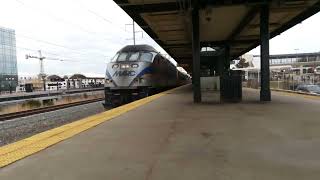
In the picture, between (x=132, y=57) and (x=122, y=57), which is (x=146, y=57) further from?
(x=122, y=57)

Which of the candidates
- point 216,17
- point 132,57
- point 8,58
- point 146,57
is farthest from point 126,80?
point 8,58

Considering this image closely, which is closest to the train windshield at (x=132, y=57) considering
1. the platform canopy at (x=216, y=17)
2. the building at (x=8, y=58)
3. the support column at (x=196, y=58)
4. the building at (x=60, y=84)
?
the platform canopy at (x=216, y=17)

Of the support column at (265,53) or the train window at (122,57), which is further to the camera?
the train window at (122,57)

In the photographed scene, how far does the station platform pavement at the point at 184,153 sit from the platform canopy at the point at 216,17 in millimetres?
8386

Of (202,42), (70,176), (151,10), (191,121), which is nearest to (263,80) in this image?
(151,10)

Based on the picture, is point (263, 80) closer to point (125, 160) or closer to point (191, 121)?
point (191, 121)

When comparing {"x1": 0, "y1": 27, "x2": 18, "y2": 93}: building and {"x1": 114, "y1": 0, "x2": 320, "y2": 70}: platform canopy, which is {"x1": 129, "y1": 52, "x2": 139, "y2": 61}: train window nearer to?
{"x1": 114, "y1": 0, "x2": 320, "y2": 70}: platform canopy

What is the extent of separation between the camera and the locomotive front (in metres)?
22.6

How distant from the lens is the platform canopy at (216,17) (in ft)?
56.3

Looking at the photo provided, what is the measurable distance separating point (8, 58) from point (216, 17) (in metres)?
75.6

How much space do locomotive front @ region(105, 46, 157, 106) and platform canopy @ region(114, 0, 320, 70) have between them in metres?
2.26

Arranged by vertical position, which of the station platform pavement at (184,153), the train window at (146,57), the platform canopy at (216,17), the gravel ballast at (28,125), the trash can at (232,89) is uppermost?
the platform canopy at (216,17)

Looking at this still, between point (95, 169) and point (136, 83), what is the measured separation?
56.8 feet

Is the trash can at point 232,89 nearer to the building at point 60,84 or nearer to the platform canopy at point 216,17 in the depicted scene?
the platform canopy at point 216,17
